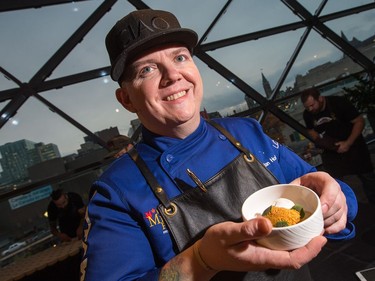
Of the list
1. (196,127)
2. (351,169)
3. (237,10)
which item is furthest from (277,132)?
(196,127)

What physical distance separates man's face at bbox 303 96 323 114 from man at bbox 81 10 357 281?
259 cm

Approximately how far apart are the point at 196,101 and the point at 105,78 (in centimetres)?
374

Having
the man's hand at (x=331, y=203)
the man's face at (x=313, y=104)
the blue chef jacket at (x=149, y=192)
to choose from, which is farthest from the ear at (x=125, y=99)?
the man's face at (x=313, y=104)

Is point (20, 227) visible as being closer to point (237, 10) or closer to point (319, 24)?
point (237, 10)

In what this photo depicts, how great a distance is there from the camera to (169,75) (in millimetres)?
1022

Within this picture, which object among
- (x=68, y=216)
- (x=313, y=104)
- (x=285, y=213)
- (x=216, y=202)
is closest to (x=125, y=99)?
(x=216, y=202)

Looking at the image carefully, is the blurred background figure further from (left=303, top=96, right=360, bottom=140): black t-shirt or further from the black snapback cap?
the black snapback cap

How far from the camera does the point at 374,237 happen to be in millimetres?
3059

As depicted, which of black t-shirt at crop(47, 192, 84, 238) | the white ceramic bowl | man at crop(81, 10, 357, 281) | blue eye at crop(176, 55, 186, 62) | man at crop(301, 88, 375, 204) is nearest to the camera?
the white ceramic bowl

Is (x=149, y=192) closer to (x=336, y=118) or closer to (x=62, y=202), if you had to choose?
(x=336, y=118)

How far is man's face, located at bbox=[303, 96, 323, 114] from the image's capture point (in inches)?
138

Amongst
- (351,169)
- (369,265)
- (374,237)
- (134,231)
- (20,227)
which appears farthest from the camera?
(20,227)

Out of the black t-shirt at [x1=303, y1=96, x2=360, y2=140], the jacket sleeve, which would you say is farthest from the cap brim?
the black t-shirt at [x1=303, y1=96, x2=360, y2=140]

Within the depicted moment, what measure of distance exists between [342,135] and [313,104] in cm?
53
